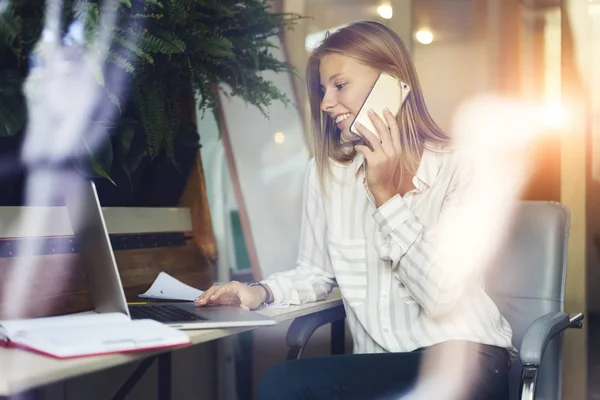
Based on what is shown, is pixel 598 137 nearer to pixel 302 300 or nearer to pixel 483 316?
pixel 483 316

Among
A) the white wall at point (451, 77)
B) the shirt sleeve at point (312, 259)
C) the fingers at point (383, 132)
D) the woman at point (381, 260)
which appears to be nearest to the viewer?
the woman at point (381, 260)

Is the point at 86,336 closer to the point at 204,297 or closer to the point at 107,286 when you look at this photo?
the point at 107,286

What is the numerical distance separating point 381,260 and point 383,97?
338mm

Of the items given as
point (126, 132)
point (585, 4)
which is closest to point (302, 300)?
point (126, 132)

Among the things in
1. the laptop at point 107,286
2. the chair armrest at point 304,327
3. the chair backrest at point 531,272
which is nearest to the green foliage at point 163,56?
the laptop at point 107,286

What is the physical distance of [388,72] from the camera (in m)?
1.36

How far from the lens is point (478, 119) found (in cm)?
169

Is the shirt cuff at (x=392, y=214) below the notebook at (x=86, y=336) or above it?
above

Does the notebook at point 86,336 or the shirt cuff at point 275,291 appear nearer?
the notebook at point 86,336

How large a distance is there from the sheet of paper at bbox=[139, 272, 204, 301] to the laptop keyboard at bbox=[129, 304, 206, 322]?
0.13 m

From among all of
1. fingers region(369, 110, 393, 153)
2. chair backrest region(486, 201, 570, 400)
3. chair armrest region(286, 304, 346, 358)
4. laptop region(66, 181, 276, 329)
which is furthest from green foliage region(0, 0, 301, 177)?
chair backrest region(486, 201, 570, 400)

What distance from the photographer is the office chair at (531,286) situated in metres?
1.27

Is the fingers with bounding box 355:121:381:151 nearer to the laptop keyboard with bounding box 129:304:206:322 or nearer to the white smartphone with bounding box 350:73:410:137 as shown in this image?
the white smartphone with bounding box 350:73:410:137

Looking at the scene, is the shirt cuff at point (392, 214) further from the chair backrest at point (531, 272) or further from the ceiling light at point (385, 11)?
the ceiling light at point (385, 11)
